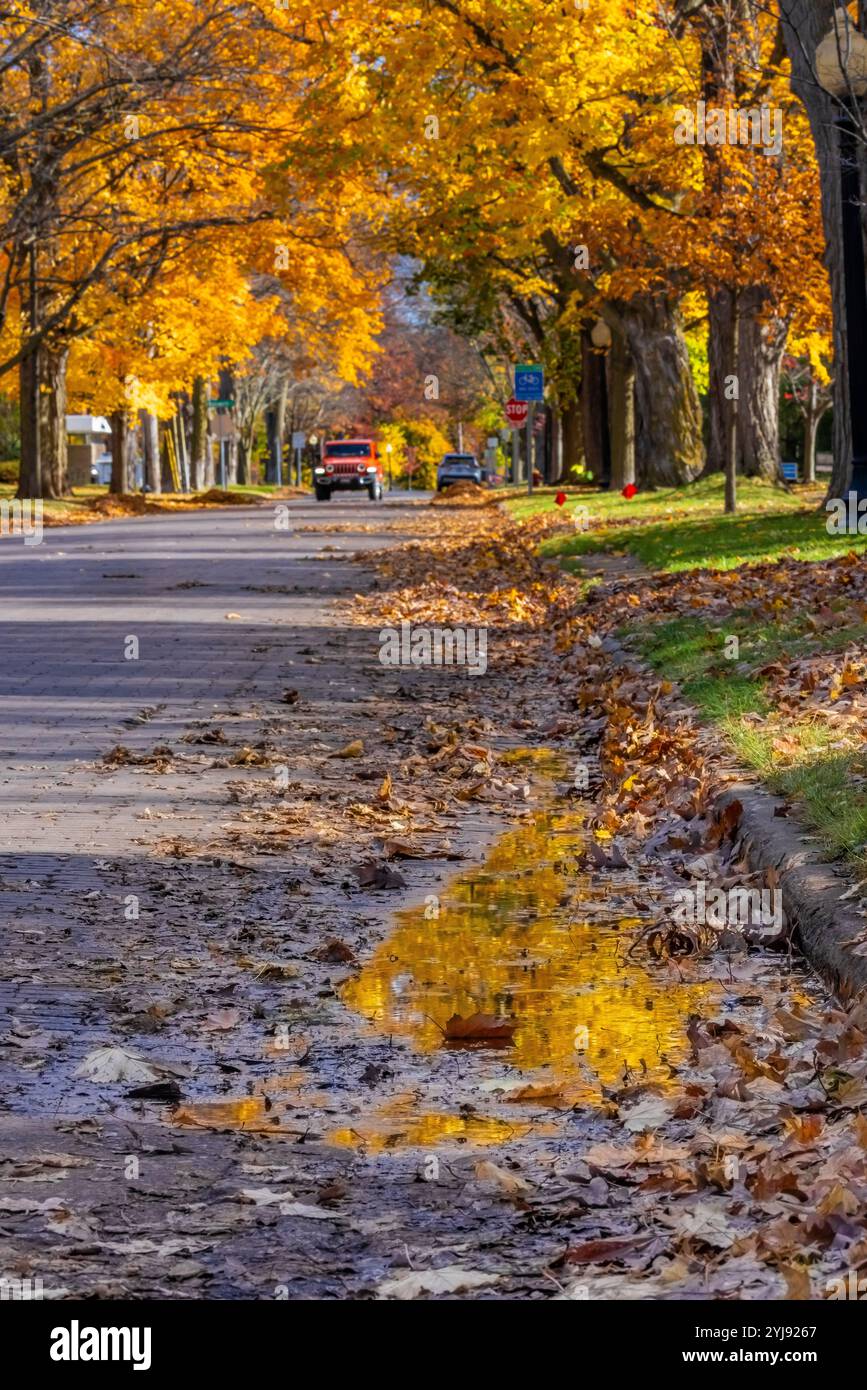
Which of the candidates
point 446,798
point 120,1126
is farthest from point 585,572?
point 120,1126

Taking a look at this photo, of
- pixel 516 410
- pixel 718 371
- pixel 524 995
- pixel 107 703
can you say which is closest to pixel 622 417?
pixel 516 410

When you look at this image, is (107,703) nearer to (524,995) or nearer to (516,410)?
(524,995)

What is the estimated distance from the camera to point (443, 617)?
62.8 ft

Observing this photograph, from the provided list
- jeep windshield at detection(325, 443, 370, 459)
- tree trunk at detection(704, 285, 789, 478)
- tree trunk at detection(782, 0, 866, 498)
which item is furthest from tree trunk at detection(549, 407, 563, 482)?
tree trunk at detection(782, 0, 866, 498)

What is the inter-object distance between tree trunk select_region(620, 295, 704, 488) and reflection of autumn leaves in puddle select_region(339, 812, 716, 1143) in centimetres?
3123

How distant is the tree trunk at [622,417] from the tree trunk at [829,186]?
2227 centimetres

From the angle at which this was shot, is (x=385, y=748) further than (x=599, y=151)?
No

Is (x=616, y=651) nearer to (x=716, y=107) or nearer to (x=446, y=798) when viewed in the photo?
(x=446, y=798)

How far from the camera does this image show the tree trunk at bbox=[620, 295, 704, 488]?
126 feet

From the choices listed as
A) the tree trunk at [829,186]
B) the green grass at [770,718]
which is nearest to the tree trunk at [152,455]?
the tree trunk at [829,186]

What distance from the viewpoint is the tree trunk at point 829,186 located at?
2045 centimetres

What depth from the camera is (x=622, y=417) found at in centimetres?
Result: 4484

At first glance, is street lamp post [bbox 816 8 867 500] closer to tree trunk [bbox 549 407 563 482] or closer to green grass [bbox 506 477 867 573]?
green grass [bbox 506 477 867 573]

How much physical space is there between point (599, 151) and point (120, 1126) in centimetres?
3014
